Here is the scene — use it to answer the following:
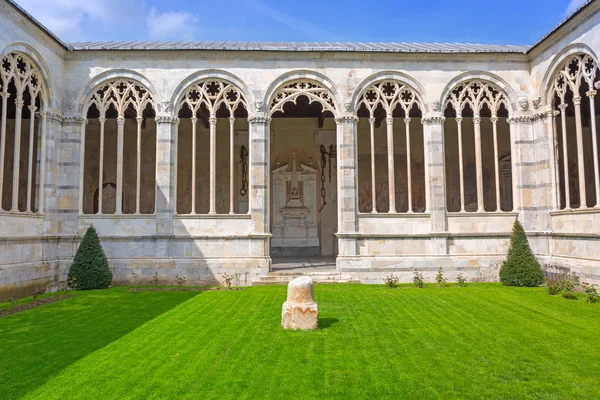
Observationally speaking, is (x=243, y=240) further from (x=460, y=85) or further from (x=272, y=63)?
(x=460, y=85)

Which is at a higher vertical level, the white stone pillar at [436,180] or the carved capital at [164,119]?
the carved capital at [164,119]

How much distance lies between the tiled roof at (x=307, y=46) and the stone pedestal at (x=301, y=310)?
9.46m

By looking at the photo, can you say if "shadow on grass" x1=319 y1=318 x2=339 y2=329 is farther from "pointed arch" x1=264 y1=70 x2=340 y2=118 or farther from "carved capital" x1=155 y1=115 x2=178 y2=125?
"carved capital" x1=155 y1=115 x2=178 y2=125

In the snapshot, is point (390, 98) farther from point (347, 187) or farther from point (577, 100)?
point (577, 100)

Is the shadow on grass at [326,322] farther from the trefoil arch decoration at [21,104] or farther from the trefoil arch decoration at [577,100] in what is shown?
the trefoil arch decoration at [21,104]

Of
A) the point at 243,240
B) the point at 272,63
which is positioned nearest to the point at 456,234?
the point at 243,240

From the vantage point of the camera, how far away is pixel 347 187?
1454 centimetres

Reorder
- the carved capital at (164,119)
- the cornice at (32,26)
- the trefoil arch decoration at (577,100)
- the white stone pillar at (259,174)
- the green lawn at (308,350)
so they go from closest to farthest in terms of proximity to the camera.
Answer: the green lawn at (308,350) → the cornice at (32,26) → the trefoil arch decoration at (577,100) → the white stone pillar at (259,174) → the carved capital at (164,119)

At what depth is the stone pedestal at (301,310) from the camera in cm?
799

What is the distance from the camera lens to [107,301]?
37.1 ft

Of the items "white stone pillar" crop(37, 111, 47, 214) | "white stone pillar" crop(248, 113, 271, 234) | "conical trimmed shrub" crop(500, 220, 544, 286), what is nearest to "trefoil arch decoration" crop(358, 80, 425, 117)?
"white stone pillar" crop(248, 113, 271, 234)

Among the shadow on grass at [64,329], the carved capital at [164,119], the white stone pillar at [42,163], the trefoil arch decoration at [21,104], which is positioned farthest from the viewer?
the carved capital at [164,119]

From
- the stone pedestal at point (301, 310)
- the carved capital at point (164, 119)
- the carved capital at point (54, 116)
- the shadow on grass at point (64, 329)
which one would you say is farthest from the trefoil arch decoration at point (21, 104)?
the stone pedestal at point (301, 310)

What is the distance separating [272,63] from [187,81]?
3024 mm
